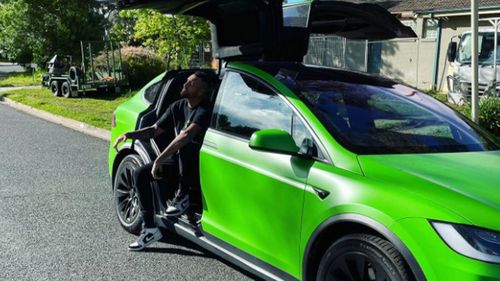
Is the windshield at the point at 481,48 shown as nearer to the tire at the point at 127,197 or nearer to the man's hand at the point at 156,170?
the tire at the point at 127,197

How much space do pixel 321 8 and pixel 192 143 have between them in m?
1.88

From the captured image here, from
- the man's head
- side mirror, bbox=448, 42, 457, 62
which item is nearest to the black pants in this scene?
the man's head

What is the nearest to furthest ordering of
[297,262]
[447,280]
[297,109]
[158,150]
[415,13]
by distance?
[447,280]
[297,262]
[297,109]
[158,150]
[415,13]

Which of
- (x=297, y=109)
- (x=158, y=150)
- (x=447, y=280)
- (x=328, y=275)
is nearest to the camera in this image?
(x=447, y=280)

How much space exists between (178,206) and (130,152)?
103 cm

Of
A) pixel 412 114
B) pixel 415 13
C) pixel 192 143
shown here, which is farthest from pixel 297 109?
pixel 415 13

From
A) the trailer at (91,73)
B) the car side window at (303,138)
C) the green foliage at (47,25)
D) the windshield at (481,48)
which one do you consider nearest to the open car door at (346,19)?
the car side window at (303,138)

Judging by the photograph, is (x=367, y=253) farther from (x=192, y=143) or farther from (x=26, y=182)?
(x=26, y=182)

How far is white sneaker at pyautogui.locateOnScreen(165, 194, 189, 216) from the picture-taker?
429cm

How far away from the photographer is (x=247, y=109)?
12.5 feet

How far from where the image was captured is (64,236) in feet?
16.3

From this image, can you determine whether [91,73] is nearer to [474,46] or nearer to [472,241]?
[474,46]

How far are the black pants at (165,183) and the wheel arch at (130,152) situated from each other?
0.54 ft

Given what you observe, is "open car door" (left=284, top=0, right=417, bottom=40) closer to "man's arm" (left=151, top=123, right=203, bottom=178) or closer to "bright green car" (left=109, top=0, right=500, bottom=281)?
"bright green car" (left=109, top=0, right=500, bottom=281)
